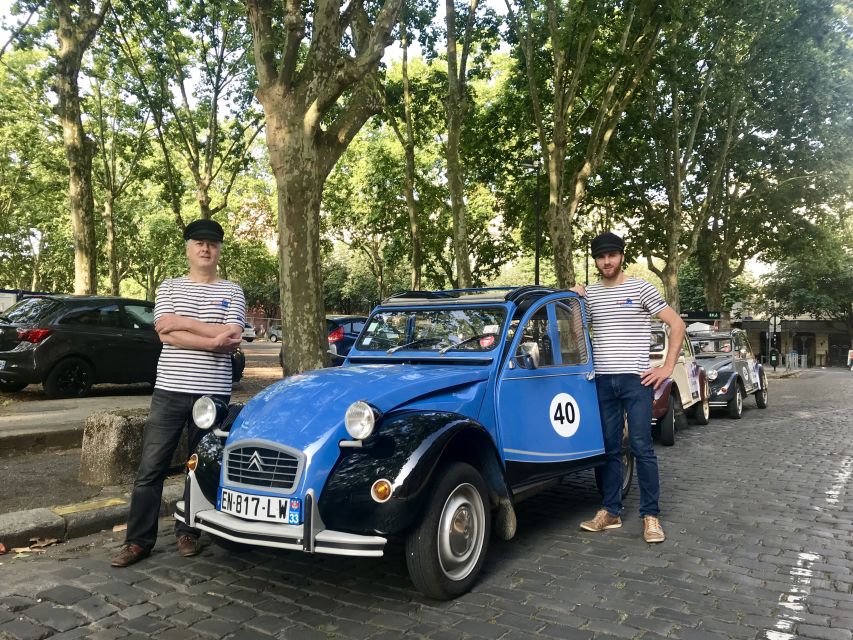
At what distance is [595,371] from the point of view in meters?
5.53

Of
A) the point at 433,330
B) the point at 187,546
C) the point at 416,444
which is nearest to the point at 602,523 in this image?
the point at 433,330

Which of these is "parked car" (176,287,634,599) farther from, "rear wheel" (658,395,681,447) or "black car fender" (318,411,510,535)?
"rear wheel" (658,395,681,447)

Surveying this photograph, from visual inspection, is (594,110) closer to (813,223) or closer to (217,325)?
(813,223)

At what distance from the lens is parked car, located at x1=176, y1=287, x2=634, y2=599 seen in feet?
12.1

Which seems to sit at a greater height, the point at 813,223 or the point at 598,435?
the point at 813,223

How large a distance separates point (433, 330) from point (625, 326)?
1460 mm

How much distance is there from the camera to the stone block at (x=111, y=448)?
6.31m

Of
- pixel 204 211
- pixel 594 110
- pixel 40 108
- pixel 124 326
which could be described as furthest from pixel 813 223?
pixel 40 108

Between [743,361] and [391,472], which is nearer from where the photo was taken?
[391,472]

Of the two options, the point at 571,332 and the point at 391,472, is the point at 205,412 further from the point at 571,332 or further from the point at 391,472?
the point at 571,332

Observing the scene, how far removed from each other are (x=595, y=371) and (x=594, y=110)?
693 inches

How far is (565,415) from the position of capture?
5.26 m

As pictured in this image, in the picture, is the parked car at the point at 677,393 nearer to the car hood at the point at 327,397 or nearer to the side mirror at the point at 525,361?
the side mirror at the point at 525,361

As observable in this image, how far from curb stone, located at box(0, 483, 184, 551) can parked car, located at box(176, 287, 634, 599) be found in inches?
59.9
